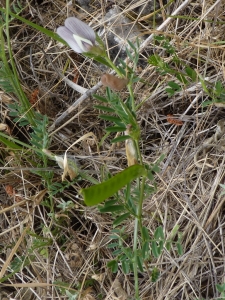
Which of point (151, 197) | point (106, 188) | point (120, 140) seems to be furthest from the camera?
point (151, 197)

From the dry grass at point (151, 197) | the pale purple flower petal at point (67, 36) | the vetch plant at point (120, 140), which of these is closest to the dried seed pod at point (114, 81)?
the vetch plant at point (120, 140)

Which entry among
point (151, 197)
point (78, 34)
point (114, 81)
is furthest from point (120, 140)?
point (151, 197)

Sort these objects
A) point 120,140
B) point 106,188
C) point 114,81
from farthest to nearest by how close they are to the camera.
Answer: point 120,140 < point 114,81 < point 106,188

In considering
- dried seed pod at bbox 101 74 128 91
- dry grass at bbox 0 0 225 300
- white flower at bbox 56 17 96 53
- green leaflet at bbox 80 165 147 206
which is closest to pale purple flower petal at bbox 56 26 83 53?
white flower at bbox 56 17 96 53

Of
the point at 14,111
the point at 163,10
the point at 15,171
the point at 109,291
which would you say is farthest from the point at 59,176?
the point at 163,10

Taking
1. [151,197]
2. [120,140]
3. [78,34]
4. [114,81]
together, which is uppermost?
[78,34]

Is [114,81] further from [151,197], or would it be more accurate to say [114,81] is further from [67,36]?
[151,197]

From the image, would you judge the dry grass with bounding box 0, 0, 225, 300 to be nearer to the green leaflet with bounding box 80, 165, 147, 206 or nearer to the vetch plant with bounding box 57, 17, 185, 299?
the vetch plant with bounding box 57, 17, 185, 299
